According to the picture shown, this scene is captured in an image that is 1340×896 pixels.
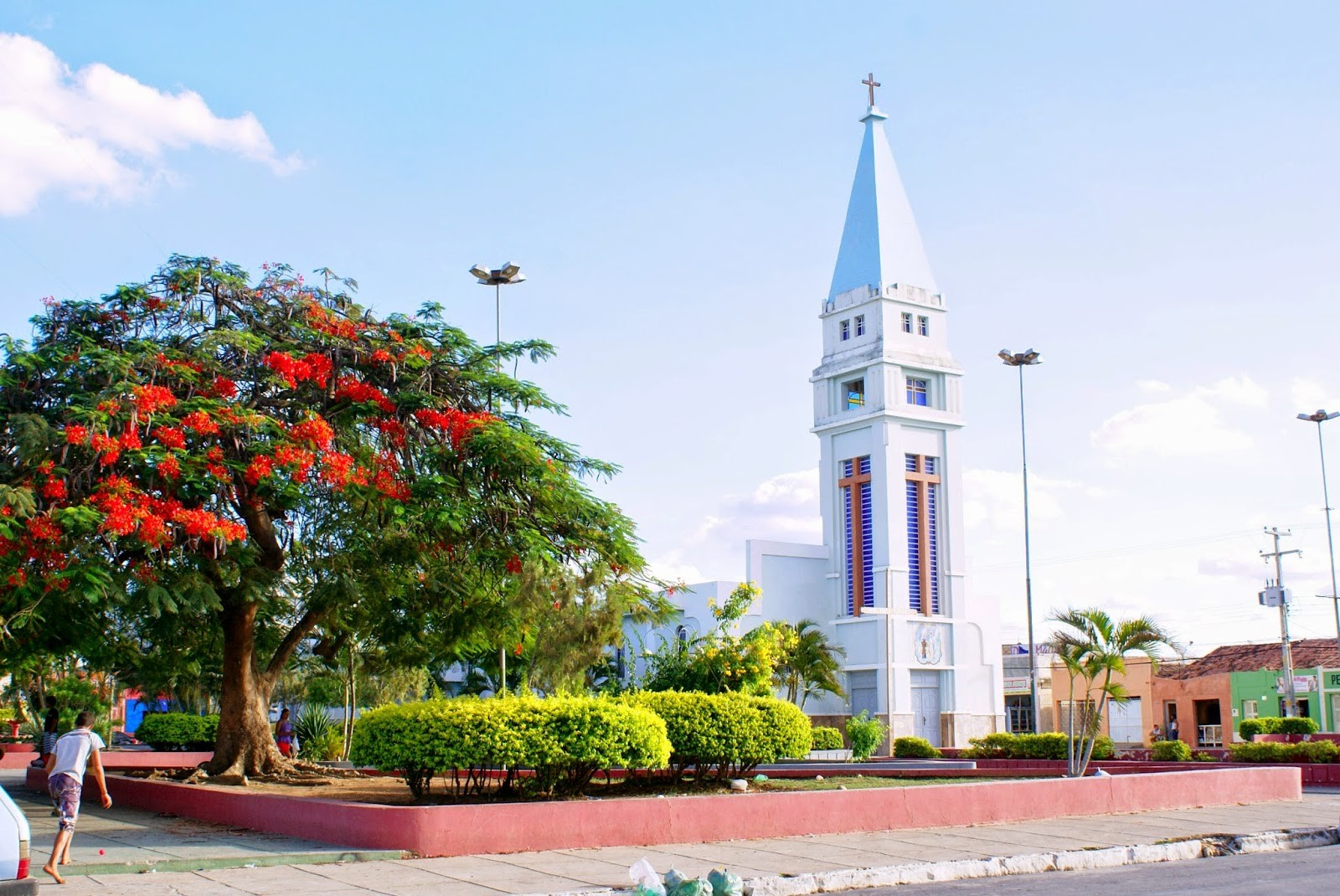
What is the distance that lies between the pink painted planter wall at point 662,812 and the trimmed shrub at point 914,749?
63.6 ft

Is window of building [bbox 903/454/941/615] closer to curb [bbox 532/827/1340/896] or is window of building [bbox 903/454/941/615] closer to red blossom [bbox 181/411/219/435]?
curb [bbox 532/827/1340/896]

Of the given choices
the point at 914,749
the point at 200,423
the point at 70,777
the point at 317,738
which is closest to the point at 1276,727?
the point at 914,749

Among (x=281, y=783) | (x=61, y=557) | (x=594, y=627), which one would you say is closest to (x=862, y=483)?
(x=594, y=627)

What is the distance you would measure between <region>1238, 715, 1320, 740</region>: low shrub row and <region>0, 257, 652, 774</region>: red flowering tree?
21900 millimetres

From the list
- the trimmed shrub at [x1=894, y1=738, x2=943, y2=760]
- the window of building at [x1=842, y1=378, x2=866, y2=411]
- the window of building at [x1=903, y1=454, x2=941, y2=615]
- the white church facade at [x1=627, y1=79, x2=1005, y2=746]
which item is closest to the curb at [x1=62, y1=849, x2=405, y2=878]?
the trimmed shrub at [x1=894, y1=738, x2=943, y2=760]

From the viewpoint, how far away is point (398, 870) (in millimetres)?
11500

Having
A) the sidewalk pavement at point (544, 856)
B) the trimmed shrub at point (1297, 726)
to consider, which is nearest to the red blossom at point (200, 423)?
the sidewalk pavement at point (544, 856)

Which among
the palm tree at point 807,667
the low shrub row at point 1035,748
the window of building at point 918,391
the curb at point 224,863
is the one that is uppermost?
the window of building at point 918,391

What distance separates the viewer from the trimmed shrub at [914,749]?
122 feet

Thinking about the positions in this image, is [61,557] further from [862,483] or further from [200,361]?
[862,483]

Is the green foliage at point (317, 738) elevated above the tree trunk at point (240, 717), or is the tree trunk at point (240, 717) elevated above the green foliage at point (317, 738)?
the tree trunk at point (240, 717)

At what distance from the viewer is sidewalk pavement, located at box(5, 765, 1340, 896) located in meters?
10.6

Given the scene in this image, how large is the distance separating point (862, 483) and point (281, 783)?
39.1 m

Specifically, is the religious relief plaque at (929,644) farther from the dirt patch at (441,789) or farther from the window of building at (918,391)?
the dirt patch at (441,789)
